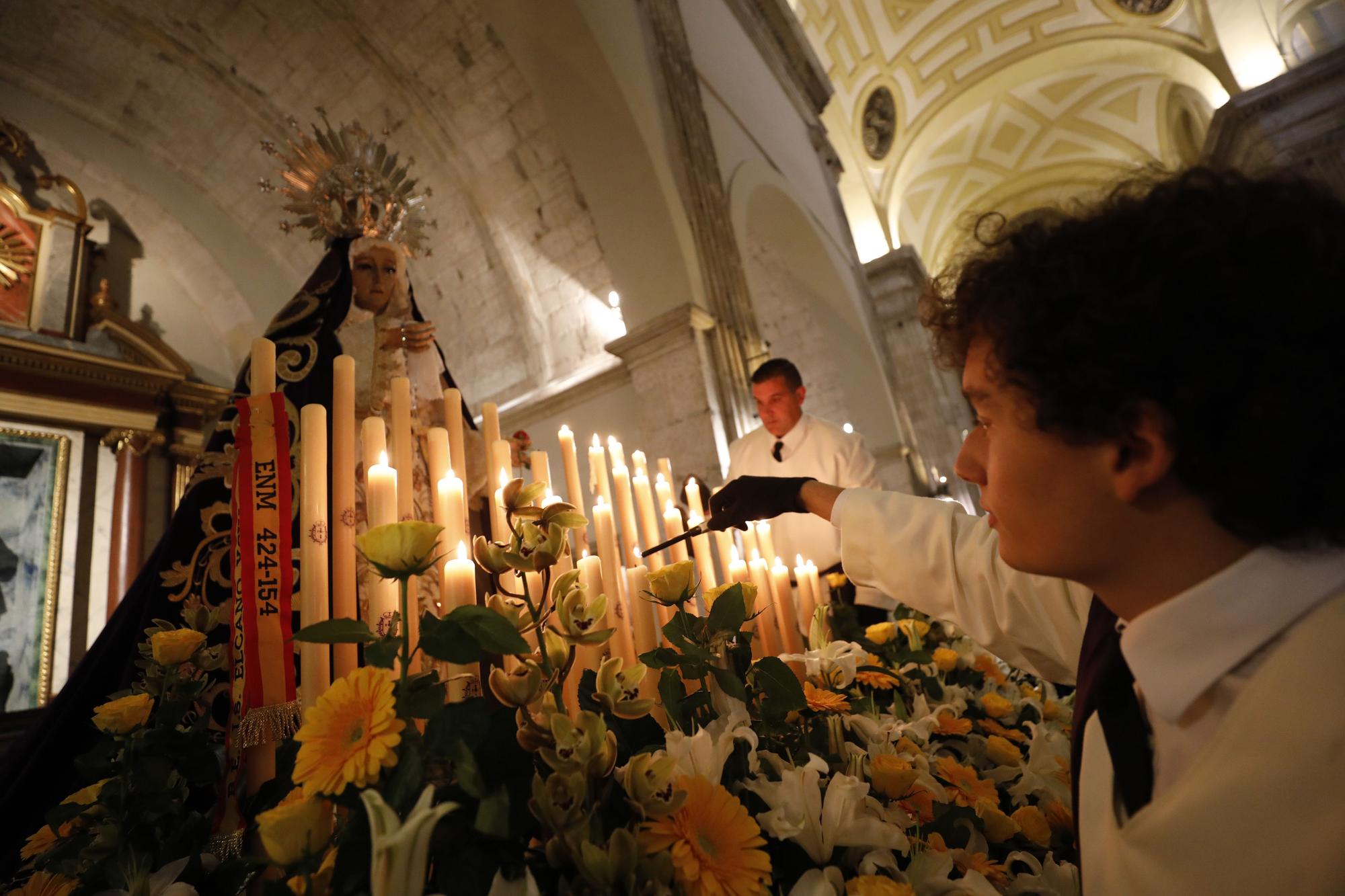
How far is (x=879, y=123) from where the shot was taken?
1316cm

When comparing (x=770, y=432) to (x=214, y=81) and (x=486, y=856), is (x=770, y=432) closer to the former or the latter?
(x=486, y=856)

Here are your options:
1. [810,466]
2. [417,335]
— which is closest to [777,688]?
[417,335]

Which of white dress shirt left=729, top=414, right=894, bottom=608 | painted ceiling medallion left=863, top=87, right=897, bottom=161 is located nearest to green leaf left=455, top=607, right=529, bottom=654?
white dress shirt left=729, top=414, right=894, bottom=608

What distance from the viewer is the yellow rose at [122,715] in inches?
34.6

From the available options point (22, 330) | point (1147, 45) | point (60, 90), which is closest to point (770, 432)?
point (22, 330)

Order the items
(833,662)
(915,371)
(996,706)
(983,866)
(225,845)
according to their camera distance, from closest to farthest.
Answer: (983,866), (225,845), (833,662), (996,706), (915,371)

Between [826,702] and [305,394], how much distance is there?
5.99ft

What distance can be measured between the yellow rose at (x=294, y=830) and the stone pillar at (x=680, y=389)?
379 centimetres

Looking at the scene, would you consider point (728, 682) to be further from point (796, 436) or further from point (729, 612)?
point (796, 436)

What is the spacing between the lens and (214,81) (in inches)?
222

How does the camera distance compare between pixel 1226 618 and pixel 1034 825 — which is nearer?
pixel 1226 618

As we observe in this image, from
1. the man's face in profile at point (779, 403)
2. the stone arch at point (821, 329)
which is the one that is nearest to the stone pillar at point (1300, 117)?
the stone arch at point (821, 329)

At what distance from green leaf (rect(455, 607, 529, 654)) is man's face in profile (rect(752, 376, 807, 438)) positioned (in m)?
2.86

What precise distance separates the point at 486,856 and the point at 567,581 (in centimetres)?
28
